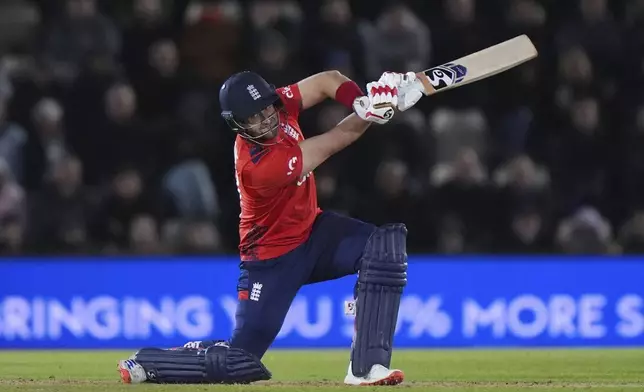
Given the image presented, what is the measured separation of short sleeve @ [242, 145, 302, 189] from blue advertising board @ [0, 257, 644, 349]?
5.19 metres

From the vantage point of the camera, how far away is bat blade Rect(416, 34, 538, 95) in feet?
27.9

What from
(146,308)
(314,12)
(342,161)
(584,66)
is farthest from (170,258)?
(584,66)

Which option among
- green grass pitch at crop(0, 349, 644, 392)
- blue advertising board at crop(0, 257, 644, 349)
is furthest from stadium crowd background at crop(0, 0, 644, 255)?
green grass pitch at crop(0, 349, 644, 392)

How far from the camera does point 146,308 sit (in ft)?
43.5

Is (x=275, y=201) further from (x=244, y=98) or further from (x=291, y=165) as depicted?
(x=244, y=98)

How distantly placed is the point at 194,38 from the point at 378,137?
7.51 feet

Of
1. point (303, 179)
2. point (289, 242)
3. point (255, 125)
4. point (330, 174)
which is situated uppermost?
point (330, 174)

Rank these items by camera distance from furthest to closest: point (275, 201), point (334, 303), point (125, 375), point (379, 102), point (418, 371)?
point (334, 303) → point (418, 371) → point (275, 201) → point (125, 375) → point (379, 102)

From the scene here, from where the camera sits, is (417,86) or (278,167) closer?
(278,167)

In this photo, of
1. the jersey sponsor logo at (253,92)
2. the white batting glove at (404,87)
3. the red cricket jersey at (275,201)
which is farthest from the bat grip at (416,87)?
the jersey sponsor logo at (253,92)

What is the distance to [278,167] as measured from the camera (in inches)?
315

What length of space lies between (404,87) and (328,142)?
543 millimetres

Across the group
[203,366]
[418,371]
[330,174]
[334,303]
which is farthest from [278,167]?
[330,174]

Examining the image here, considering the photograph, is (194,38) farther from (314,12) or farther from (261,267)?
(261,267)
